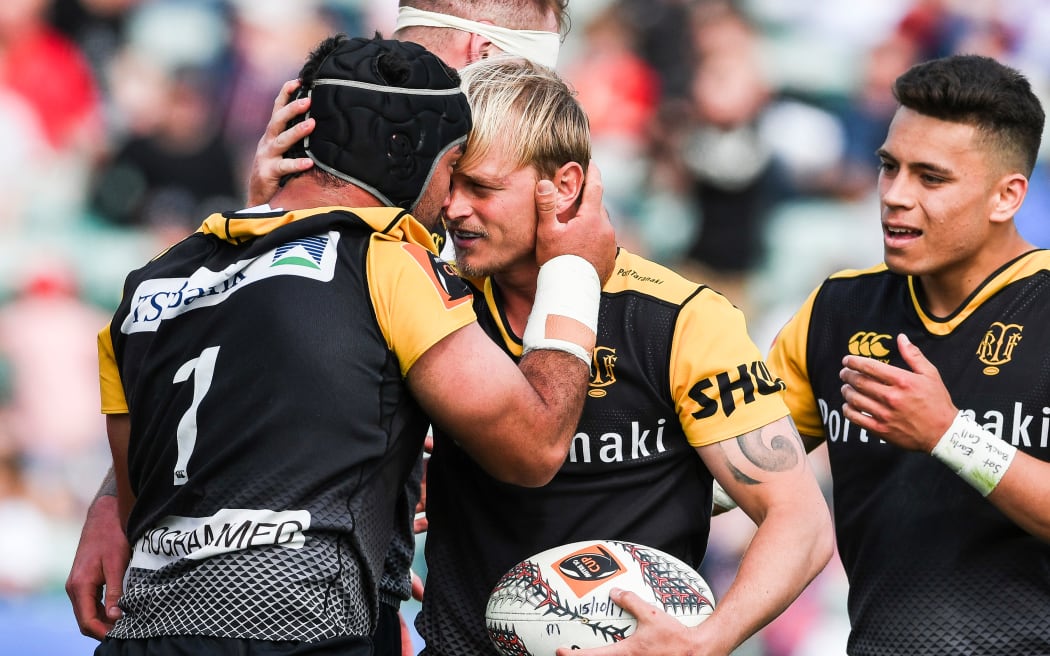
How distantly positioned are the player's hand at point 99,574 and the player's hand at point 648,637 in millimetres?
1268

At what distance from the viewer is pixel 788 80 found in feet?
32.6

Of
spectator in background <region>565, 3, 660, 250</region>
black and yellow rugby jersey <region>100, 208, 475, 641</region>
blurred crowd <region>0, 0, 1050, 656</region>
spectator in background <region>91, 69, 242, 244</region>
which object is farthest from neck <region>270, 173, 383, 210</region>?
spectator in background <region>565, 3, 660, 250</region>

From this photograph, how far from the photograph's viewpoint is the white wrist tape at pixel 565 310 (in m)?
3.40

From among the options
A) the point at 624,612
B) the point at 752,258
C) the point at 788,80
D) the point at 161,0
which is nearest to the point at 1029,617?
the point at 624,612

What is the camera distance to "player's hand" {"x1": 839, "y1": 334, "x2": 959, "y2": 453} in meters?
3.60

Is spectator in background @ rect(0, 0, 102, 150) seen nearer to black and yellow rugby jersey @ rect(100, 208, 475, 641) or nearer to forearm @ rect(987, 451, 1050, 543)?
black and yellow rugby jersey @ rect(100, 208, 475, 641)

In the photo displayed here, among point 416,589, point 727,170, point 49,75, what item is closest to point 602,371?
point 416,589

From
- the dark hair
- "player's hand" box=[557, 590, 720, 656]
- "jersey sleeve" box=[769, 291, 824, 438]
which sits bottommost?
"player's hand" box=[557, 590, 720, 656]

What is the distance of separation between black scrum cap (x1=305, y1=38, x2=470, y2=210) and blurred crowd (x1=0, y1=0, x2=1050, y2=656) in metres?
5.17

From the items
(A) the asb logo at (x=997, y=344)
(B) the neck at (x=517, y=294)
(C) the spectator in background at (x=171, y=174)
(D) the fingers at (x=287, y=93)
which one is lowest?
(C) the spectator in background at (x=171, y=174)

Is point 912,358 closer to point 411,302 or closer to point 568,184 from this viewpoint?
point 568,184

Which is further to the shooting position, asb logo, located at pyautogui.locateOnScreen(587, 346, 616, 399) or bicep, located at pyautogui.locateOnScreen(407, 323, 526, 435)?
asb logo, located at pyautogui.locateOnScreen(587, 346, 616, 399)

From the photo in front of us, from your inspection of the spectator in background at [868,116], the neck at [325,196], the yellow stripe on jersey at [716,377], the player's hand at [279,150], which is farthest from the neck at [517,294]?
the spectator in background at [868,116]

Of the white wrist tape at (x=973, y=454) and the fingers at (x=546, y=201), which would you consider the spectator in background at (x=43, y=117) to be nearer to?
the fingers at (x=546, y=201)
